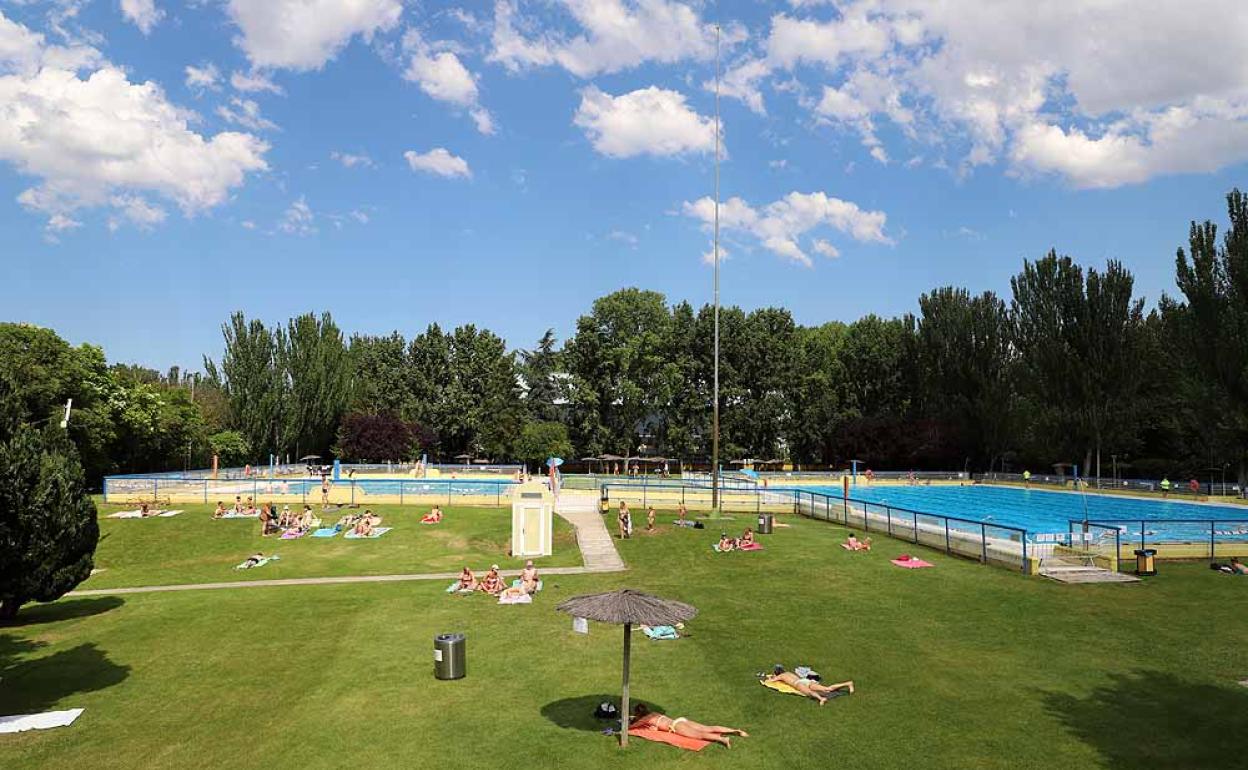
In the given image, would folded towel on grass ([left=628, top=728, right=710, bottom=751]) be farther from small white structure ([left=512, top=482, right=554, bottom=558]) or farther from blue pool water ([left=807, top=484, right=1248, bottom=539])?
blue pool water ([left=807, top=484, right=1248, bottom=539])

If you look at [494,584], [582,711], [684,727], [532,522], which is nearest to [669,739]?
[684,727]

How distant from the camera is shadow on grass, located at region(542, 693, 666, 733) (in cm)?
1316

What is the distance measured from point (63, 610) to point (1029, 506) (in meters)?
53.2

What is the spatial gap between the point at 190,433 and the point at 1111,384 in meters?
76.1

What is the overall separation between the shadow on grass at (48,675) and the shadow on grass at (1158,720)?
1844cm

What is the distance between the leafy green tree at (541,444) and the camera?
74938 millimetres

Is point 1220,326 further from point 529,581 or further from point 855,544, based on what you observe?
point 529,581

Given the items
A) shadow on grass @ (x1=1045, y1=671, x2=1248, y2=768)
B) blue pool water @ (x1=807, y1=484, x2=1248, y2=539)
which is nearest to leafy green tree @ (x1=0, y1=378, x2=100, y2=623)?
shadow on grass @ (x1=1045, y1=671, x2=1248, y2=768)

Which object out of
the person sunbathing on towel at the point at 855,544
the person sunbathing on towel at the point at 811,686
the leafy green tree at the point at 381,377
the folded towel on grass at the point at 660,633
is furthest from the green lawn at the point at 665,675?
the leafy green tree at the point at 381,377

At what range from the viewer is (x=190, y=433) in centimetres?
6412

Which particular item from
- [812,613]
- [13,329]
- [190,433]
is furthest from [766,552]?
[190,433]

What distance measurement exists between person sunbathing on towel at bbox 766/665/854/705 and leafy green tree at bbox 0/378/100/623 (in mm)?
14773

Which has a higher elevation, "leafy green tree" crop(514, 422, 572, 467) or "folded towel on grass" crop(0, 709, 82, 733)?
"leafy green tree" crop(514, 422, 572, 467)

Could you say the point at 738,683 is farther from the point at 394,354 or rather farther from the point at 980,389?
the point at 394,354
